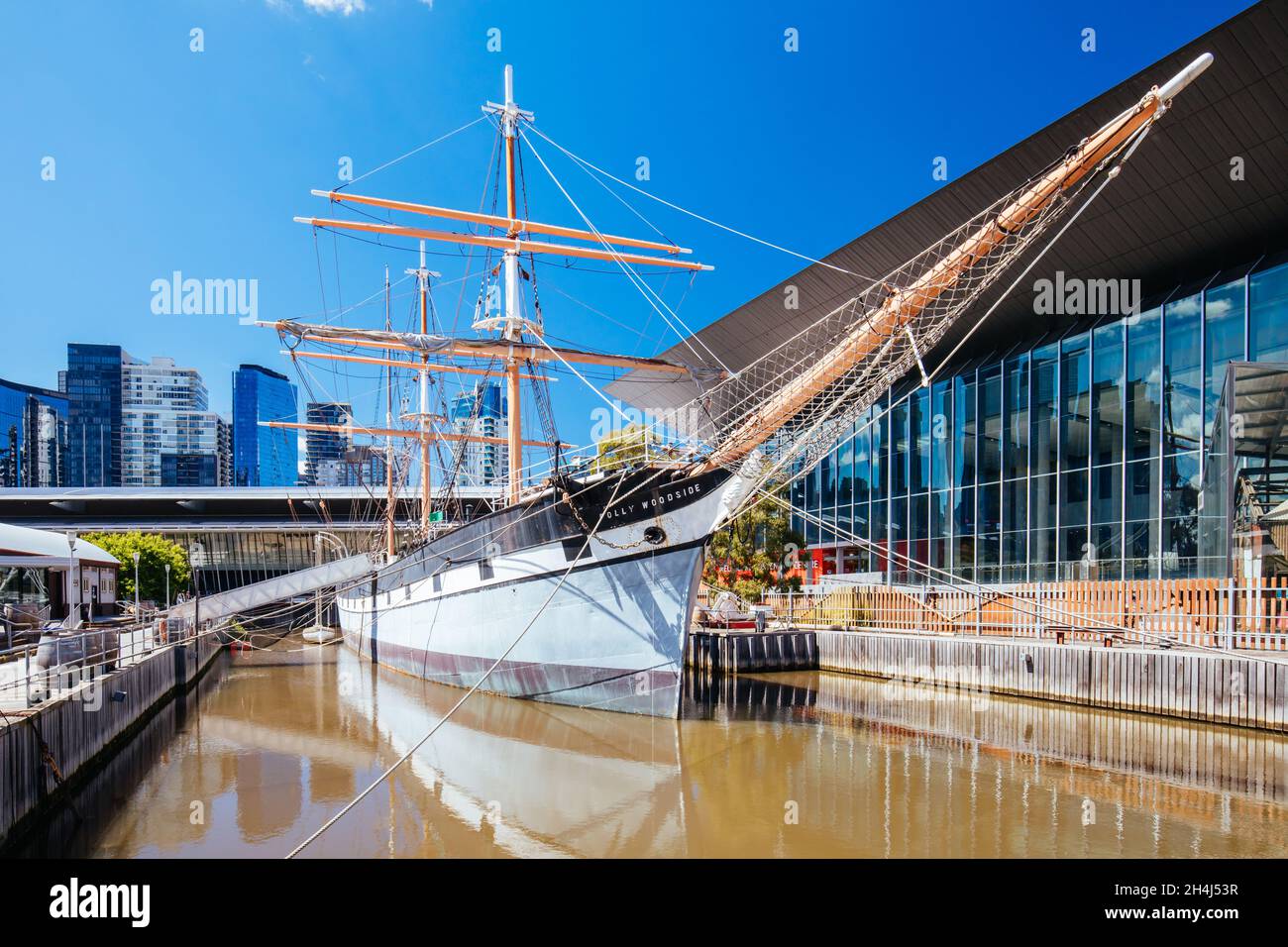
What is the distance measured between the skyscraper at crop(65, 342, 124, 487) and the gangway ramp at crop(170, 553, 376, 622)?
146 m

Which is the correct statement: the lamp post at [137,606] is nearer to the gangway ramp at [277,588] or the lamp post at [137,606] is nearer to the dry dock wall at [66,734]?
the gangway ramp at [277,588]

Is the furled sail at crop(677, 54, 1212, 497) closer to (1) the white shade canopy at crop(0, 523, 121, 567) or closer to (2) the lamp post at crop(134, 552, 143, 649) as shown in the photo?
(1) the white shade canopy at crop(0, 523, 121, 567)

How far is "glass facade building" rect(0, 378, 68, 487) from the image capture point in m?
125

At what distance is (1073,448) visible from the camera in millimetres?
22609

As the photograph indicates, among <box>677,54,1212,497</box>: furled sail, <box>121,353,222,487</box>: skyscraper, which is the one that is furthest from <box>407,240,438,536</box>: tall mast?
<box>121,353,222,487</box>: skyscraper

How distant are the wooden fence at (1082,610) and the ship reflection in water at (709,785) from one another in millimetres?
1770

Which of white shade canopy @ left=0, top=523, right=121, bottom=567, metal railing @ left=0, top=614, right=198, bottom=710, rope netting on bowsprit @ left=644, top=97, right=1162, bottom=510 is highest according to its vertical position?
rope netting on bowsprit @ left=644, top=97, right=1162, bottom=510

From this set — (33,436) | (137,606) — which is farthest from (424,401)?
(33,436)

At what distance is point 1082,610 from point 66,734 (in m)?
16.8

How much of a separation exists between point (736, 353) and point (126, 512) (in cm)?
4070

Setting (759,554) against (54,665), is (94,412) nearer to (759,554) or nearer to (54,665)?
(759,554)

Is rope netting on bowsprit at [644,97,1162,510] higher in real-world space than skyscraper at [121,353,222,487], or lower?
lower

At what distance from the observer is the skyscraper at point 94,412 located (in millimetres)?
149500
